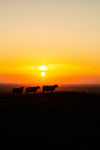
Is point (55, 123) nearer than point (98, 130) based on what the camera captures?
No

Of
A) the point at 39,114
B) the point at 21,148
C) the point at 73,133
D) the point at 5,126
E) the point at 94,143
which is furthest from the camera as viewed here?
the point at 39,114

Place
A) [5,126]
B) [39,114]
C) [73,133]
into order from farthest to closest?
1. [39,114]
2. [5,126]
3. [73,133]

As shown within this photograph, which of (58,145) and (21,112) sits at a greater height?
(21,112)

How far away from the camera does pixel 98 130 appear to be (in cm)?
1488

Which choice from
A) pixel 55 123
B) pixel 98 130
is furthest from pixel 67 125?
pixel 98 130

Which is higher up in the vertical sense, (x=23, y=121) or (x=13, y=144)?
(x=23, y=121)

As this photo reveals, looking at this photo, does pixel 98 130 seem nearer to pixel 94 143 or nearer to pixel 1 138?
pixel 94 143

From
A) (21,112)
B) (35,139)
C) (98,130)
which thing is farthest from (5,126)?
(98,130)

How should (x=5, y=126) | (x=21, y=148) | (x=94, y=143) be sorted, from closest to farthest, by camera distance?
(x=21, y=148) → (x=94, y=143) → (x=5, y=126)

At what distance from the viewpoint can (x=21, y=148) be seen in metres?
11.7

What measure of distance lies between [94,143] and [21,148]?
13.7 feet

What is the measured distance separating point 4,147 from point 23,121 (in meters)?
5.30

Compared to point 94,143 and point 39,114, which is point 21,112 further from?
point 94,143

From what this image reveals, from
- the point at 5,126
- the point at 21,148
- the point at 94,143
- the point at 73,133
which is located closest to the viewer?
the point at 21,148
